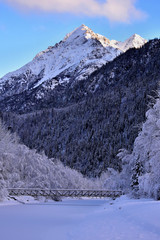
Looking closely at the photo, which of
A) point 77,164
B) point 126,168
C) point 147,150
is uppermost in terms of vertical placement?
point 147,150

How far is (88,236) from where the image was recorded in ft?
51.5

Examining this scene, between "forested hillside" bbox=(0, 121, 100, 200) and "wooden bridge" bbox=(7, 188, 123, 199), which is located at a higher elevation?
"forested hillside" bbox=(0, 121, 100, 200)

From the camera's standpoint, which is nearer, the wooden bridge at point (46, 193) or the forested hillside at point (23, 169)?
the wooden bridge at point (46, 193)

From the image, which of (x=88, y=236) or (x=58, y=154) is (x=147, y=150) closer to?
(x=88, y=236)

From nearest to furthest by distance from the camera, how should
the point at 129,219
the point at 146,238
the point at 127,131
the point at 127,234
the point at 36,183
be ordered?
the point at 146,238
the point at 127,234
the point at 129,219
the point at 36,183
the point at 127,131

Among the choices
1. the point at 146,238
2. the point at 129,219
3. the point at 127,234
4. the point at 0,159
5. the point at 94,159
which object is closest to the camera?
the point at 146,238

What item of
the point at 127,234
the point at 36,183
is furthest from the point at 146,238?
the point at 36,183

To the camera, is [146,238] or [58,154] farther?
[58,154]

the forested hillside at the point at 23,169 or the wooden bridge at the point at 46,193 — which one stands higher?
the forested hillside at the point at 23,169

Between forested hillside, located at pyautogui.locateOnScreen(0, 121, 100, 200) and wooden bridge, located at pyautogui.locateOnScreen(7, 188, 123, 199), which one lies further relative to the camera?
forested hillside, located at pyautogui.locateOnScreen(0, 121, 100, 200)

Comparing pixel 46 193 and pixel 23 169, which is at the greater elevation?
pixel 23 169

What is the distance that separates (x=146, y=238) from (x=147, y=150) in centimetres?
1938

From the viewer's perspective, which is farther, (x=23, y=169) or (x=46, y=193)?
(x=23, y=169)

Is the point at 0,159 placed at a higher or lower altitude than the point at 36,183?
higher
